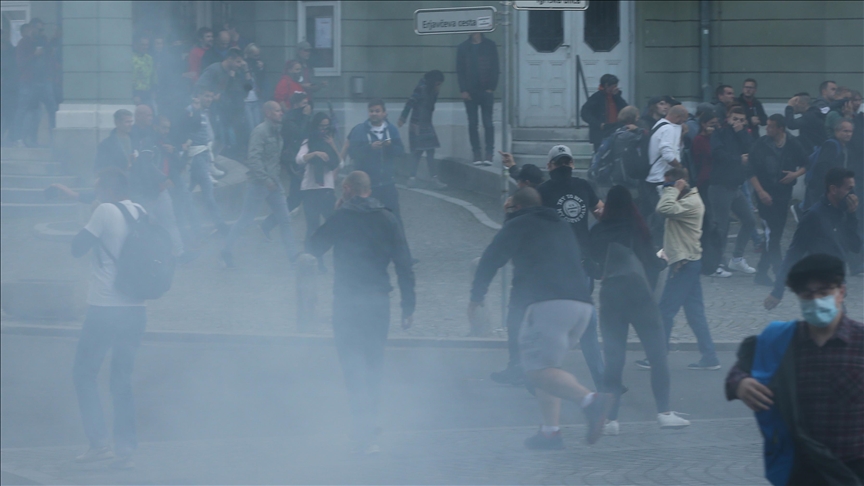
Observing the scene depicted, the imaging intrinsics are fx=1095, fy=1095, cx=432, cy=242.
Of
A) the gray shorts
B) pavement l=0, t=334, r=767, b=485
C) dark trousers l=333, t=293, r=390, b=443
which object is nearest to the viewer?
pavement l=0, t=334, r=767, b=485

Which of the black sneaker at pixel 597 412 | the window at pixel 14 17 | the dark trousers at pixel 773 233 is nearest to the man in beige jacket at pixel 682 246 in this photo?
the black sneaker at pixel 597 412

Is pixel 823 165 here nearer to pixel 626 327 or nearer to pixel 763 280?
pixel 763 280

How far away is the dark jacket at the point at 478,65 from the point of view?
16.4 metres

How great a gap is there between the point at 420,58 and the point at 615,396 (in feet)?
43.8

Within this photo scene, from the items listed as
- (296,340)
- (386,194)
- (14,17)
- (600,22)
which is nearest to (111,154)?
(386,194)

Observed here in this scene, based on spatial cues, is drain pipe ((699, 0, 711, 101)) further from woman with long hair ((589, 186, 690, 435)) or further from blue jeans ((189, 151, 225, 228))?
woman with long hair ((589, 186, 690, 435))

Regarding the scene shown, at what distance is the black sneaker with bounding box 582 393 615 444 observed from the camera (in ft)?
20.7

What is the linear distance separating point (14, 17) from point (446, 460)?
1662 centimetres

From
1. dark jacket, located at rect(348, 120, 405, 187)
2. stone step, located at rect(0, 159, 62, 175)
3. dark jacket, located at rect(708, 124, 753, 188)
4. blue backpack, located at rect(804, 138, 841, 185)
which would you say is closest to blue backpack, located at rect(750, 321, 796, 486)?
dark jacket, located at rect(708, 124, 753, 188)

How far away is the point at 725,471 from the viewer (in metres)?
6.23

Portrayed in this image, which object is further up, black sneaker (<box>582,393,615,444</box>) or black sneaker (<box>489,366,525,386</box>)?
black sneaker (<box>582,393,615,444</box>)

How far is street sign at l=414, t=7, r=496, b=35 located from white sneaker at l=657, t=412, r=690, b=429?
3.79 meters

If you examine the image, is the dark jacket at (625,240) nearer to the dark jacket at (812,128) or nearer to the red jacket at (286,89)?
the dark jacket at (812,128)

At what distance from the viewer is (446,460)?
6.61m
